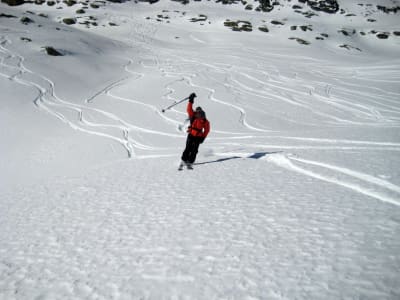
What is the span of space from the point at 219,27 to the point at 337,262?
6181cm

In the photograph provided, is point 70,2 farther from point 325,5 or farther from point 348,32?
point 325,5

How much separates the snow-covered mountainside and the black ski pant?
1.47 feet

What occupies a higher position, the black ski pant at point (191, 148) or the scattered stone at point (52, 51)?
the black ski pant at point (191, 148)

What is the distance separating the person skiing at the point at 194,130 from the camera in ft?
25.3

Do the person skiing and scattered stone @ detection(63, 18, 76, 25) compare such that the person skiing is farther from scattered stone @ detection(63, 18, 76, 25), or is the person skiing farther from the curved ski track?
scattered stone @ detection(63, 18, 76, 25)

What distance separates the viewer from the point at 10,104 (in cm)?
1727

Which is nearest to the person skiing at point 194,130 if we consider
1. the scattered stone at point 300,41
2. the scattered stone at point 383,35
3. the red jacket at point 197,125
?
the red jacket at point 197,125

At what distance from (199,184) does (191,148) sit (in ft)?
5.31

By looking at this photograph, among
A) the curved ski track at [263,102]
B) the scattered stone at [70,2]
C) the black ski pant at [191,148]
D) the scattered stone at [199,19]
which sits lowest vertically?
the curved ski track at [263,102]

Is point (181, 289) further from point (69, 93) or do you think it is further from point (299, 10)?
point (299, 10)

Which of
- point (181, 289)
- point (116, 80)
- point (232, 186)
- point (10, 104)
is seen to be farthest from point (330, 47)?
point (181, 289)

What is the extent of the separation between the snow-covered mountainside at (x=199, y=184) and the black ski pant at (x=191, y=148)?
0.45 m

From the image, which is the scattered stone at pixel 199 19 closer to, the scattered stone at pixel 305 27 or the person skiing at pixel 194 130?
the scattered stone at pixel 305 27

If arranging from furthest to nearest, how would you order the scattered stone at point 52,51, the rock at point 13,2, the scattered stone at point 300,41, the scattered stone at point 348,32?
the rock at point 13,2 < the scattered stone at point 348,32 < the scattered stone at point 300,41 < the scattered stone at point 52,51
